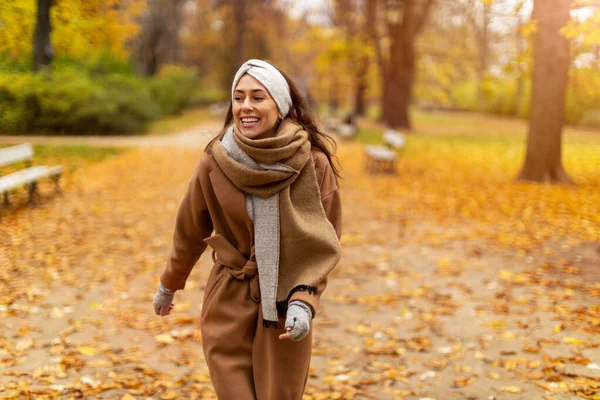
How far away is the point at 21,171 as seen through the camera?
7.23 metres

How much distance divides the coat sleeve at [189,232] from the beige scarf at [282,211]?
8.4 inches

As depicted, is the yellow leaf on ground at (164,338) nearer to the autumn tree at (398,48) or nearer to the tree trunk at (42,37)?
the tree trunk at (42,37)

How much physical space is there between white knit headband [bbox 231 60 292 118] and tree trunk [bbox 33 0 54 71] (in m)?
4.02

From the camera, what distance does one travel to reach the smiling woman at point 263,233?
7.69ft

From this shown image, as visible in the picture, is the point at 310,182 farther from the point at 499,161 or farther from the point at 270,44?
the point at 270,44

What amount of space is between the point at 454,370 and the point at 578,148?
16.1 m

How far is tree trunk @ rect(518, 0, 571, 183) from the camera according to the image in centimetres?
1072

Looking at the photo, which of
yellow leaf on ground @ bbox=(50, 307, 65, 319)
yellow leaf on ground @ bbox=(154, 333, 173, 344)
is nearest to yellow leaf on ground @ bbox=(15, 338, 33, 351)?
yellow leaf on ground @ bbox=(50, 307, 65, 319)

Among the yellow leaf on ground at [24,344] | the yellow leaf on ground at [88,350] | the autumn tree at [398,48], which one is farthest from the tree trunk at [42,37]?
the autumn tree at [398,48]

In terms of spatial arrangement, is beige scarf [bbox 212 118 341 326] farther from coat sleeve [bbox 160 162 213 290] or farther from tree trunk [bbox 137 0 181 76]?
tree trunk [bbox 137 0 181 76]

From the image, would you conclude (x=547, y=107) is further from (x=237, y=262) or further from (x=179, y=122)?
(x=179, y=122)

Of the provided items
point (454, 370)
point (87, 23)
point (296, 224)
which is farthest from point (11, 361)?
point (87, 23)

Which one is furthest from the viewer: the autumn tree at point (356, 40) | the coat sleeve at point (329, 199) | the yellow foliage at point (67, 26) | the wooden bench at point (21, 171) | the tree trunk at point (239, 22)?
the tree trunk at point (239, 22)

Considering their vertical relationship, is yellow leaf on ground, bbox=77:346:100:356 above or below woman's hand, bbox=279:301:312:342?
below
